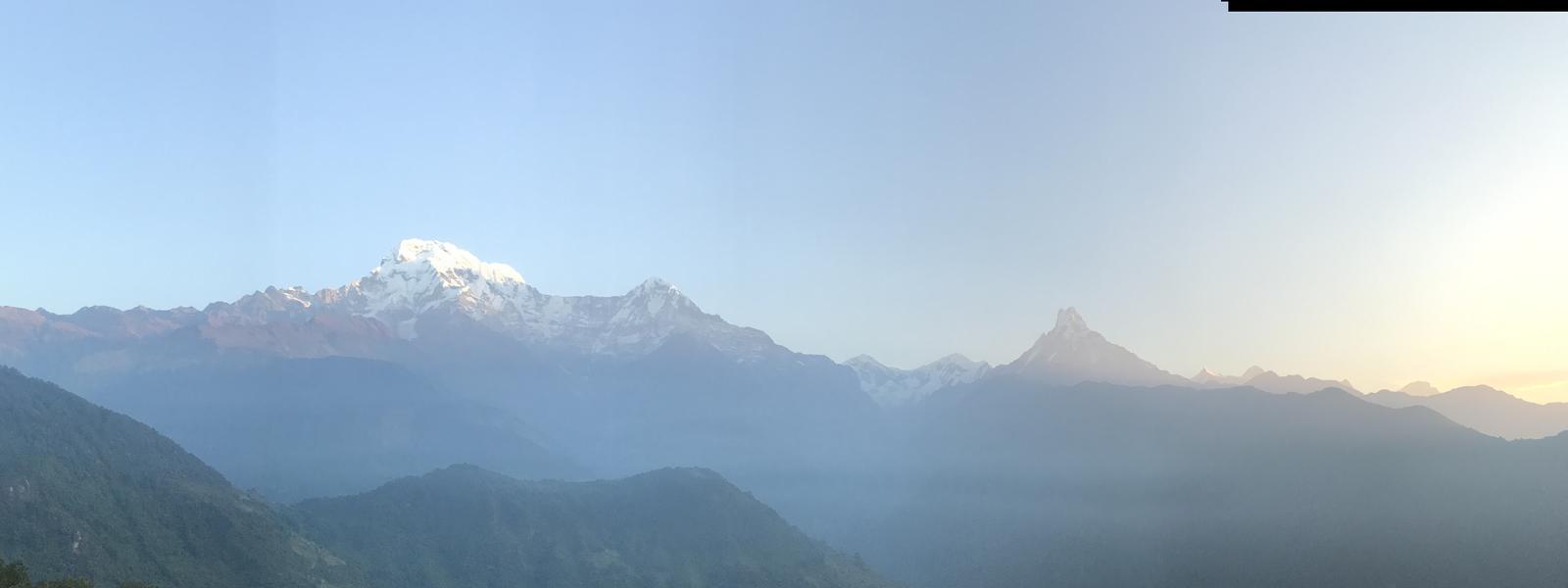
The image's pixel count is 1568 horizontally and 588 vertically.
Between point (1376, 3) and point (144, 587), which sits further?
point (144, 587)

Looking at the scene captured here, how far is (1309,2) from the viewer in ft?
47.7

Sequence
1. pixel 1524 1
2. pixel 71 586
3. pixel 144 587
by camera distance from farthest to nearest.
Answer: pixel 144 587, pixel 71 586, pixel 1524 1

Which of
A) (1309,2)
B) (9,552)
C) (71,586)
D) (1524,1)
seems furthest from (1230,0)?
(9,552)

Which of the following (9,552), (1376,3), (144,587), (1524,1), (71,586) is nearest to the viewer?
(1524,1)

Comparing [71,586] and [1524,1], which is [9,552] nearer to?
[71,586]

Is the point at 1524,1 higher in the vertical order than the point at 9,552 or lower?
higher

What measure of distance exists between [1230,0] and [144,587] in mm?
183958

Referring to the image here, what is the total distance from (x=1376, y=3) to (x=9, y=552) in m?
249

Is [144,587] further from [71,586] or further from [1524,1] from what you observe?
[1524,1]

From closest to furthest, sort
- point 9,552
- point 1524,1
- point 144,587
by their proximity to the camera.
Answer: point 1524,1 < point 144,587 < point 9,552

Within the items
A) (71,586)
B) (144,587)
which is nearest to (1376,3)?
(71,586)

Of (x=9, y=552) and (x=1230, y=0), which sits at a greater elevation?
(x=1230, y=0)

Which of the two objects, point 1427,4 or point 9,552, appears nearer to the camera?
point 1427,4

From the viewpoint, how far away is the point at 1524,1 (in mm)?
13992
